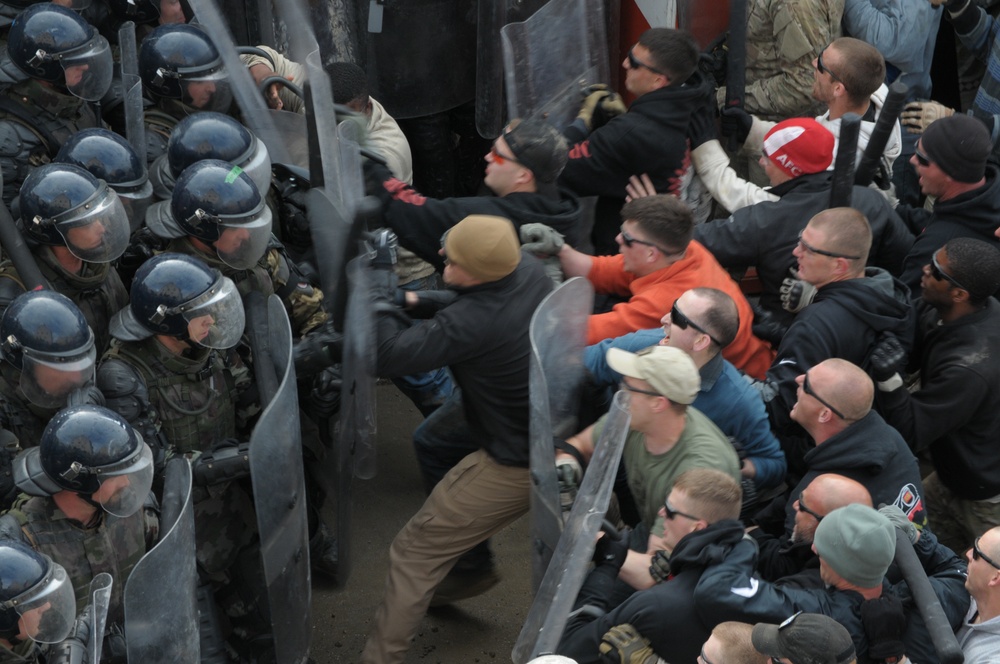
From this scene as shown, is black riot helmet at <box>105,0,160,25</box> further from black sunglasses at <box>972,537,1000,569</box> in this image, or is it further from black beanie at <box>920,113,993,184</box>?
black sunglasses at <box>972,537,1000,569</box>

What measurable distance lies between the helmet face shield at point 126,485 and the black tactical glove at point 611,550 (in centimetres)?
134

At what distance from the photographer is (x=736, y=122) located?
227 inches

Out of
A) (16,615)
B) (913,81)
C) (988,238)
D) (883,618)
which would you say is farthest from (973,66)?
(16,615)

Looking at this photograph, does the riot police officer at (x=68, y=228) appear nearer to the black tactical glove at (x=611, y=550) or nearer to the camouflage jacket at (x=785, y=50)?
the black tactical glove at (x=611, y=550)

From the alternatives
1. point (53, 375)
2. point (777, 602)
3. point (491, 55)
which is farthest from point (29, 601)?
point (491, 55)

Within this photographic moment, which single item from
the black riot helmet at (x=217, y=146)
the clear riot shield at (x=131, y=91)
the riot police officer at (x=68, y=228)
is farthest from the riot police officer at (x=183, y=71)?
the riot police officer at (x=68, y=228)

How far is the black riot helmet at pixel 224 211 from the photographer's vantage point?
440 cm

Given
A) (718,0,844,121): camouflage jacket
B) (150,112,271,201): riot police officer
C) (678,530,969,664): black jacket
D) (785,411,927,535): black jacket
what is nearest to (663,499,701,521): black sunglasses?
(678,530,969,664): black jacket

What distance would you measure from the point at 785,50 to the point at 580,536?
12.2 feet

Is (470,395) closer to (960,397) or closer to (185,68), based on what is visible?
(960,397)

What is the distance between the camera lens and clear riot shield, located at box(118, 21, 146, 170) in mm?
4922

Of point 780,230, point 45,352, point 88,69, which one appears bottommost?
point 780,230

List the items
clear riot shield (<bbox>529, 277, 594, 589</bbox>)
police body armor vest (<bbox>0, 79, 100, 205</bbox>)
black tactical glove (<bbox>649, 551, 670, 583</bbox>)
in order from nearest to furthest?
black tactical glove (<bbox>649, 551, 670, 583</bbox>) < clear riot shield (<bbox>529, 277, 594, 589</bbox>) < police body armor vest (<bbox>0, 79, 100, 205</bbox>)

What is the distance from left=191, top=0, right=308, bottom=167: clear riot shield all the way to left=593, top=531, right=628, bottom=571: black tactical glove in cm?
256
